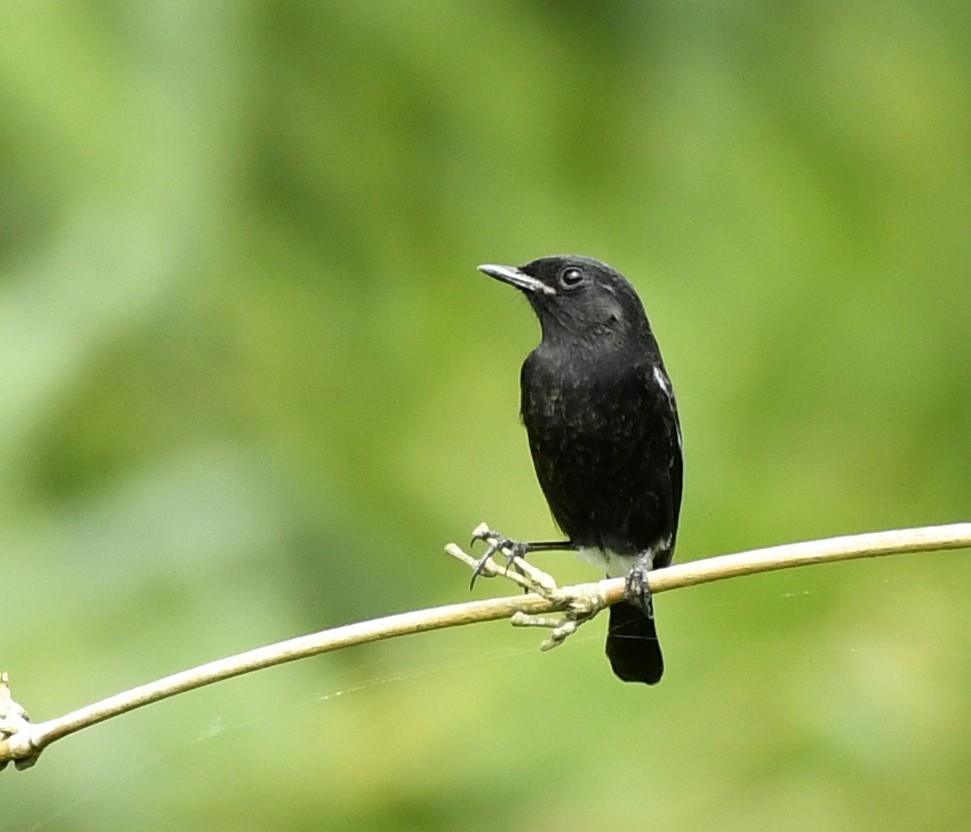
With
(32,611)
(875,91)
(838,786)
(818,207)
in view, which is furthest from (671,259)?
(32,611)

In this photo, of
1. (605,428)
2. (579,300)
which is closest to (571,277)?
(579,300)

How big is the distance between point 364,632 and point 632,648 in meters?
1.91

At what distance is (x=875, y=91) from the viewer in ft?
18.7

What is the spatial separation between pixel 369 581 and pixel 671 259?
1.45m

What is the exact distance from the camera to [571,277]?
4234 mm

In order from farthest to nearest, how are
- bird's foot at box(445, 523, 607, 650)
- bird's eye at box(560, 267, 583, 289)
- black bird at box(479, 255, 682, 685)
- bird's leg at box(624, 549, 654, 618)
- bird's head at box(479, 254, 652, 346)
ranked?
bird's eye at box(560, 267, 583, 289) → bird's head at box(479, 254, 652, 346) → black bird at box(479, 255, 682, 685) → bird's leg at box(624, 549, 654, 618) → bird's foot at box(445, 523, 607, 650)

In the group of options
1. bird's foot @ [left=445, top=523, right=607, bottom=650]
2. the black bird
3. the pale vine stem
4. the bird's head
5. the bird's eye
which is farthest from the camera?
the bird's eye

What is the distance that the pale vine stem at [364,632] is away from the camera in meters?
2.46

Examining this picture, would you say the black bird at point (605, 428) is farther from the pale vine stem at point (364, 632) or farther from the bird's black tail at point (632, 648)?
the pale vine stem at point (364, 632)

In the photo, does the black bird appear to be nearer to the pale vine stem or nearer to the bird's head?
the bird's head

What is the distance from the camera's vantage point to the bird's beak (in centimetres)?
425

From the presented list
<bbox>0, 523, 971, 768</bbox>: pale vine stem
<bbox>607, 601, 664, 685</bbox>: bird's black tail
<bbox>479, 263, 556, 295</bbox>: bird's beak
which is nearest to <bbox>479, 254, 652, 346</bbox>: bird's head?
<bbox>479, 263, 556, 295</bbox>: bird's beak

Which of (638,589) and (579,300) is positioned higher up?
(579,300)

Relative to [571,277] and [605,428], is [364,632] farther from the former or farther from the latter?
[571,277]
